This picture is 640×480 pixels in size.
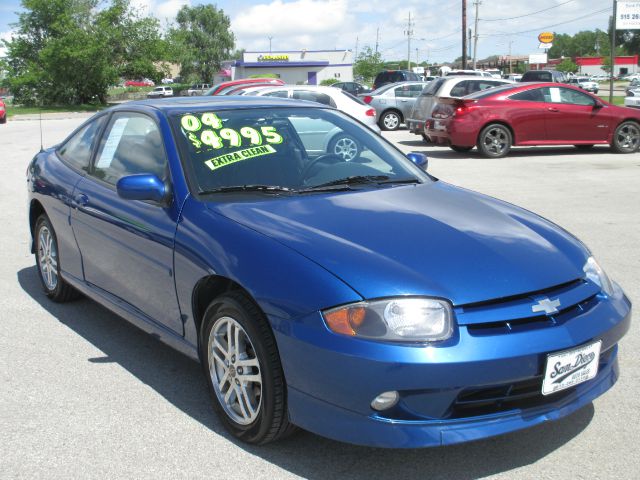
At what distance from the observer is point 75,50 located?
5075 centimetres

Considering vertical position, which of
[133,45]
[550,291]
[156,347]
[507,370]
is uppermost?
[133,45]

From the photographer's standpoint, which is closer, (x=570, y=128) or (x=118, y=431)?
(x=118, y=431)

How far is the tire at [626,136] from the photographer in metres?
16.2

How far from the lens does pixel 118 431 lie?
365 cm

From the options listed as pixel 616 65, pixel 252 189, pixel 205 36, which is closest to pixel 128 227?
pixel 252 189

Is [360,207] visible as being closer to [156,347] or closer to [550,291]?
[550,291]

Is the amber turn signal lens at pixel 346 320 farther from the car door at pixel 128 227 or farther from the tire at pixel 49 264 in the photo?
the tire at pixel 49 264

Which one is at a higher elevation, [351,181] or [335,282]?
[351,181]

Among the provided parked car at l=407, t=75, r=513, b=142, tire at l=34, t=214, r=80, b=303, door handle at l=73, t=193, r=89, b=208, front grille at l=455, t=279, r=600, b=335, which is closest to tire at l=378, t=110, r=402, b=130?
parked car at l=407, t=75, r=513, b=142

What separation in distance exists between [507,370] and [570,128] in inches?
555

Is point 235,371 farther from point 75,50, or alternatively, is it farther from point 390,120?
point 75,50

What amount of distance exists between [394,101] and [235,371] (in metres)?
21.2

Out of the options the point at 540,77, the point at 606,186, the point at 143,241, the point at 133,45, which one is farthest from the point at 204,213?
the point at 133,45

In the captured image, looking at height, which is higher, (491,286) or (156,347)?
(491,286)
